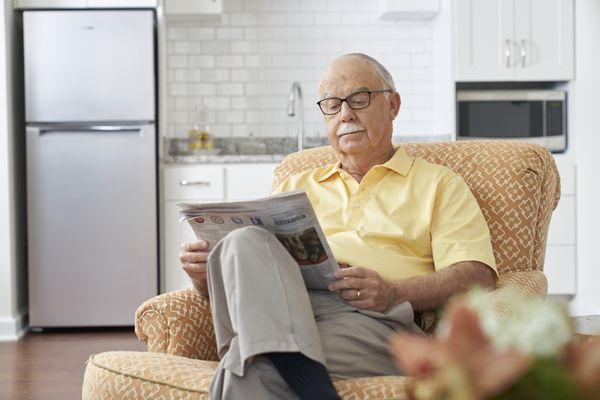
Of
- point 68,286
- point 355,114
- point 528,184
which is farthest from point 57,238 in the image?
point 528,184

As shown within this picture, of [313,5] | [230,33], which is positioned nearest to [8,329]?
[230,33]

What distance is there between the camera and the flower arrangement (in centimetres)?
62

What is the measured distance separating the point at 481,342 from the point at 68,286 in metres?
3.97

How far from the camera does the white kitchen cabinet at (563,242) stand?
14.6 ft

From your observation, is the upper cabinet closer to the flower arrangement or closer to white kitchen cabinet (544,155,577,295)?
white kitchen cabinet (544,155,577,295)

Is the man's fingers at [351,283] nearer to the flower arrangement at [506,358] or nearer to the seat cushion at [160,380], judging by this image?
the seat cushion at [160,380]

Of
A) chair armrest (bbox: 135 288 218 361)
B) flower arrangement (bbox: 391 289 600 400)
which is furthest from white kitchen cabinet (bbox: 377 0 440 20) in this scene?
flower arrangement (bbox: 391 289 600 400)

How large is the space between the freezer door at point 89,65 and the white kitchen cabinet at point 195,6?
0.30 meters

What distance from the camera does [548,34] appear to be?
14.8ft

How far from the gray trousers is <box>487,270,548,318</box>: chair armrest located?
0.21 meters

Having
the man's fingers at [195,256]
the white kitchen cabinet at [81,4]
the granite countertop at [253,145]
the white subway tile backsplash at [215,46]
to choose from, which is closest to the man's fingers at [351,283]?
the man's fingers at [195,256]

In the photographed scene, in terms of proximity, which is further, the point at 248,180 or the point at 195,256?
the point at 248,180

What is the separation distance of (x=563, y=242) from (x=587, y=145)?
1.78 feet

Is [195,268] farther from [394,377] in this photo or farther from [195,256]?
[394,377]
